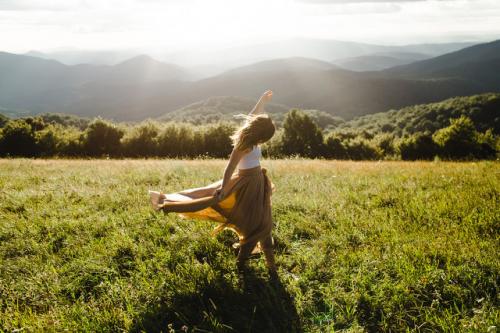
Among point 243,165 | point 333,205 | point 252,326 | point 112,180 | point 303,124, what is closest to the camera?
point 252,326

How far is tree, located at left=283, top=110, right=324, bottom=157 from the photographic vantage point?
2468 inches

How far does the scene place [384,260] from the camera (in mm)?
5207

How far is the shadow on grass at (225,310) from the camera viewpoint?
4168 millimetres

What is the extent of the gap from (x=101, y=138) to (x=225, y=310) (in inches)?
1910

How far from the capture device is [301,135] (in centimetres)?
6425

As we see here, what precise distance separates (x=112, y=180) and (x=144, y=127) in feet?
132

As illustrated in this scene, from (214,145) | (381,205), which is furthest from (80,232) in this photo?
(214,145)

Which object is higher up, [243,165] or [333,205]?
[243,165]

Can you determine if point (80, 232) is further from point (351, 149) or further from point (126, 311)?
point (351, 149)

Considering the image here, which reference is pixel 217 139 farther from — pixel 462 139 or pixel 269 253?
pixel 269 253

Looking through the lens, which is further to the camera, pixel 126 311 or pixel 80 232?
pixel 80 232

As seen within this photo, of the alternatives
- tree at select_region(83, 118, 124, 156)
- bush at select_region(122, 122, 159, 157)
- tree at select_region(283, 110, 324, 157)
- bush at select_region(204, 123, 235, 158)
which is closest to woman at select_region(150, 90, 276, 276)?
bush at select_region(122, 122, 159, 157)

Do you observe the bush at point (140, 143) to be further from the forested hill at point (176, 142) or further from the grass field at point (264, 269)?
the grass field at point (264, 269)

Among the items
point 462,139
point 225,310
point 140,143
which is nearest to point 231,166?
point 225,310
